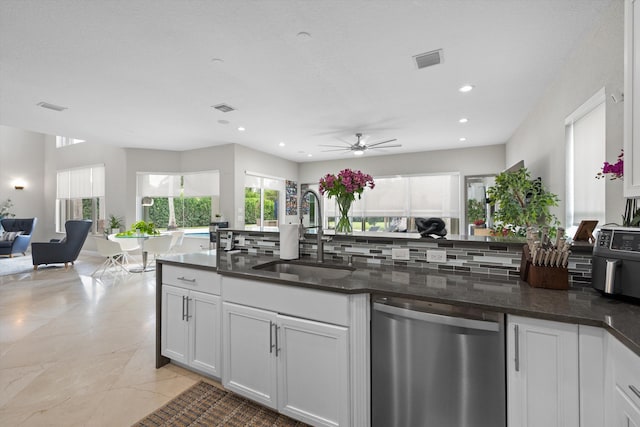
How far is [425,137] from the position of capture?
5.54 metres

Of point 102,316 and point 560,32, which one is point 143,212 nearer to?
point 102,316

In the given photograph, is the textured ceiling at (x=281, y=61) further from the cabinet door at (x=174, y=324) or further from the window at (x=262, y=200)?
the window at (x=262, y=200)

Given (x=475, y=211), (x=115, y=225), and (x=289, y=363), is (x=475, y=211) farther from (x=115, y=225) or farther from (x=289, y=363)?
(x=115, y=225)

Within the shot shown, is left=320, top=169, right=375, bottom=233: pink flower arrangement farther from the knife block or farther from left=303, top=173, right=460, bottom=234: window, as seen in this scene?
left=303, top=173, right=460, bottom=234: window

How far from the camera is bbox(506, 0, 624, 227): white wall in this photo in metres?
1.91

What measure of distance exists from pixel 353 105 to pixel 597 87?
95.1 inches

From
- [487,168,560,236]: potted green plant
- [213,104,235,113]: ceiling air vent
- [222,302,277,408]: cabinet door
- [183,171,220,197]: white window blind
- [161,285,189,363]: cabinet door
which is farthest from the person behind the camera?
[183,171,220,197]: white window blind

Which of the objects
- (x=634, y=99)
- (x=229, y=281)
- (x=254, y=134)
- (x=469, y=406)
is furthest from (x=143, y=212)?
(x=634, y=99)

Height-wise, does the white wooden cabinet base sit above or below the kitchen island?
below

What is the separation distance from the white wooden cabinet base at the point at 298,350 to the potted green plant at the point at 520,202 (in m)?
2.51

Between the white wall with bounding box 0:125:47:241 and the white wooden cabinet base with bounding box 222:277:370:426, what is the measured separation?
1016cm

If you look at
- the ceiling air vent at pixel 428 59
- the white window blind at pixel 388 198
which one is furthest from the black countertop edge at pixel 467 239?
the white window blind at pixel 388 198

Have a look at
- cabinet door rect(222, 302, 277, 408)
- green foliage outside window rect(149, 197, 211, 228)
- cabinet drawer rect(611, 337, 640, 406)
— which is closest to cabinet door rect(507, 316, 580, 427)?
cabinet drawer rect(611, 337, 640, 406)

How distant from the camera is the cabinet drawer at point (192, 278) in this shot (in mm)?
1857
